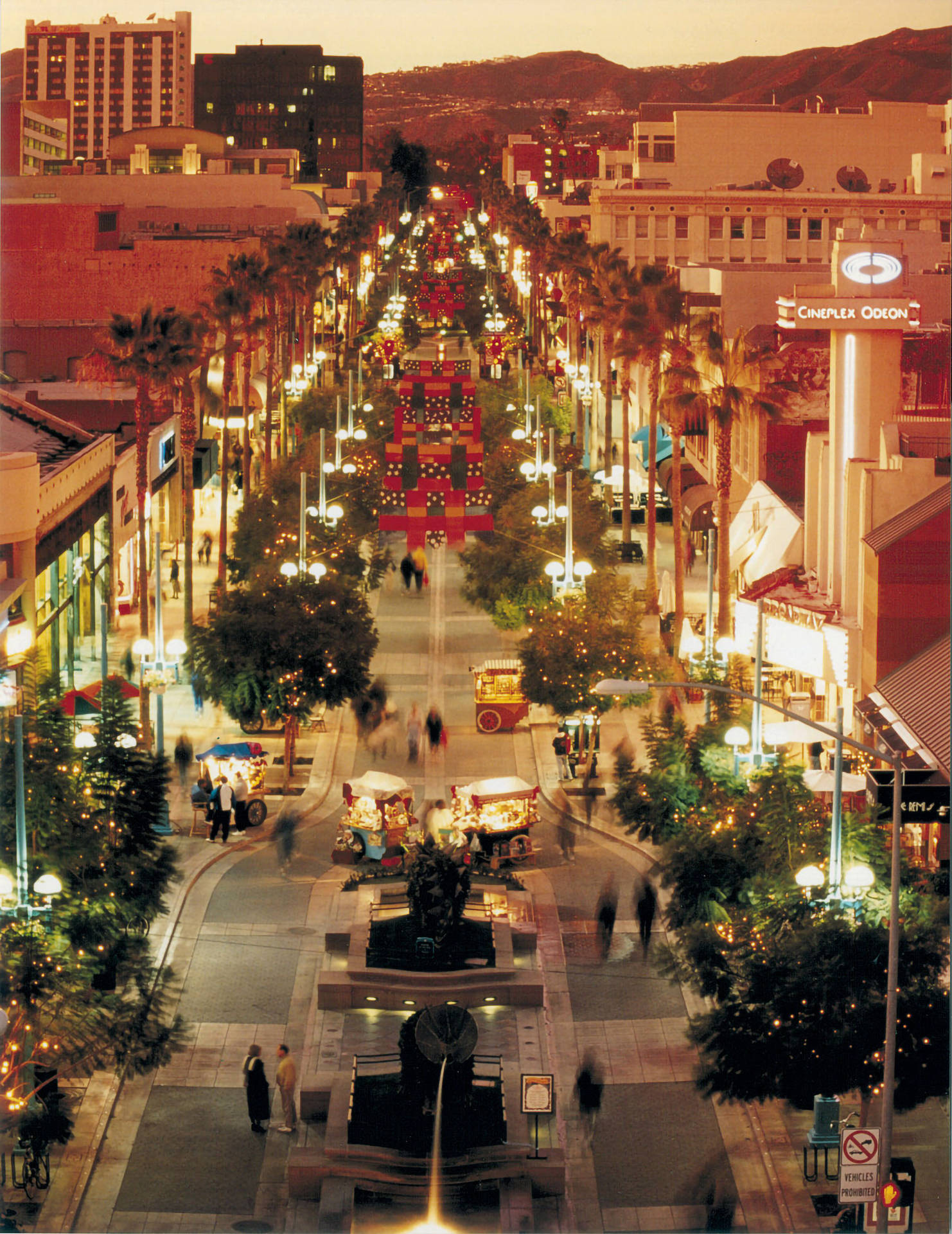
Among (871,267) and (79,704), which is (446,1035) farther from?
(871,267)

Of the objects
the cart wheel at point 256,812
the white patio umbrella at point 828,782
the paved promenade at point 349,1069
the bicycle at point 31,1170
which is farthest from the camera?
the cart wheel at point 256,812

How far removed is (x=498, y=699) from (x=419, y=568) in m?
21.1

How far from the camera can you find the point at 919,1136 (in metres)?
26.0

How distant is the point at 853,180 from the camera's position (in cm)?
14388

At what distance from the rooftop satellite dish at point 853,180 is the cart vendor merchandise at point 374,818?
10982 cm

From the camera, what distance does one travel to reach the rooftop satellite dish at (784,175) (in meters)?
142

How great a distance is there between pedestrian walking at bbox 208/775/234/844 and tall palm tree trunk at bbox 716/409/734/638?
16.3m

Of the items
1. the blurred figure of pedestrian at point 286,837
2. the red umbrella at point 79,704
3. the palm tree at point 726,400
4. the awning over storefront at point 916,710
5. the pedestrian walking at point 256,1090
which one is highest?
the palm tree at point 726,400

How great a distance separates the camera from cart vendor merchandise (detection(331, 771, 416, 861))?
A: 40188 mm

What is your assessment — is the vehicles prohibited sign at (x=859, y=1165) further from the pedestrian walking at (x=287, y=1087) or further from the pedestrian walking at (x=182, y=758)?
the pedestrian walking at (x=182, y=758)

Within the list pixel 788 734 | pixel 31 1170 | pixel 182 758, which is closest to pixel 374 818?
pixel 182 758

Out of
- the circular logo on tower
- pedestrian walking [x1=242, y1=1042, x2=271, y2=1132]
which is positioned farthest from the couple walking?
the circular logo on tower

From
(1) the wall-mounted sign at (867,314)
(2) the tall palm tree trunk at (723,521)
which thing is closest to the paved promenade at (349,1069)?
(2) the tall palm tree trunk at (723,521)

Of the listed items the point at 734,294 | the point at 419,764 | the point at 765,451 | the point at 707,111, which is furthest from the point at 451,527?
the point at 707,111
